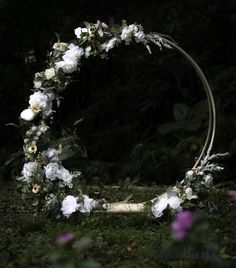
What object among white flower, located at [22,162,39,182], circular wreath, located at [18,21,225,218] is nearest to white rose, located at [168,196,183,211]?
circular wreath, located at [18,21,225,218]

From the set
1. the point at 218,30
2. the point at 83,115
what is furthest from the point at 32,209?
the point at 218,30

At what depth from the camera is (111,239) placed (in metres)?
3.78

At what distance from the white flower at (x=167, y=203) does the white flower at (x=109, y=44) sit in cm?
116

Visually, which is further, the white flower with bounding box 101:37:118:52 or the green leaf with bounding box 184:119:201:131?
the green leaf with bounding box 184:119:201:131

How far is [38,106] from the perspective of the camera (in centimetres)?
455

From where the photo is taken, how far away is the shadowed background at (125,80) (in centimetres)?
704

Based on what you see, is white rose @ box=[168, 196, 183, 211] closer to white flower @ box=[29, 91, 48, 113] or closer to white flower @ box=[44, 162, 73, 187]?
white flower @ box=[44, 162, 73, 187]

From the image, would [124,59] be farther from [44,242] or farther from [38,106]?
[44,242]

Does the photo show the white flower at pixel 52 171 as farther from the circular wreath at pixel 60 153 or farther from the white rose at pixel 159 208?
the white rose at pixel 159 208

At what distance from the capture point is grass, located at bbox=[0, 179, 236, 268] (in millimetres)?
3135

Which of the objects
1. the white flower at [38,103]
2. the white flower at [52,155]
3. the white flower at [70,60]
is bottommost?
the white flower at [52,155]

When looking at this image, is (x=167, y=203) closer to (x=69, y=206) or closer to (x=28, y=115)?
(x=69, y=206)

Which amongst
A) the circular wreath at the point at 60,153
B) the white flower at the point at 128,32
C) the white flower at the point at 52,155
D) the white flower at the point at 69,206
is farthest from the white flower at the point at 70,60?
the white flower at the point at 69,206

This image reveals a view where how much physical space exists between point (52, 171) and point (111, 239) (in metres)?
0.88
